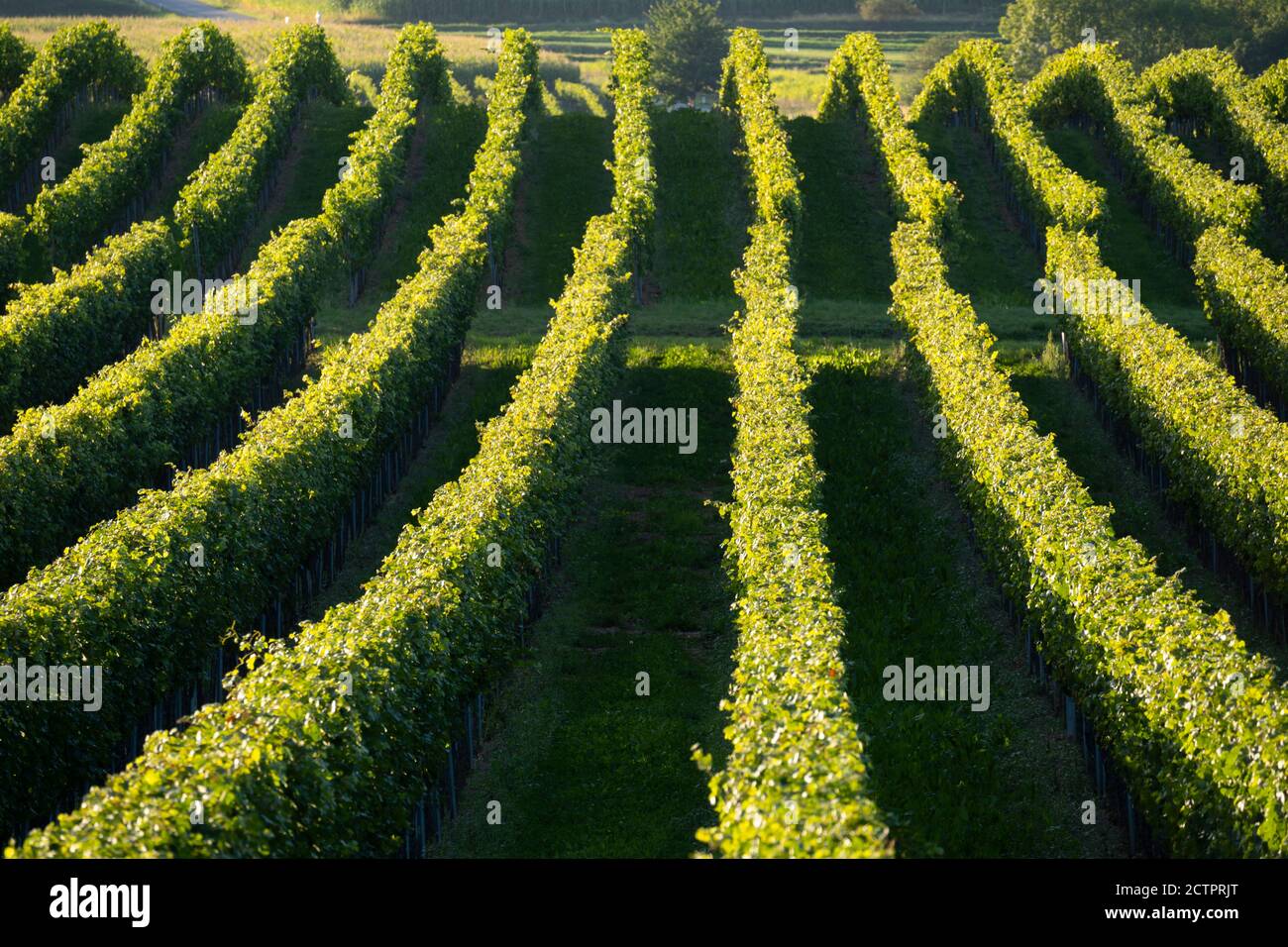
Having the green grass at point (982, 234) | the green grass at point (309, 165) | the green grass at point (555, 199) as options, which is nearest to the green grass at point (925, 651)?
the green grass at point (982, 234)

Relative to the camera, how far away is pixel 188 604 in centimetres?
2988

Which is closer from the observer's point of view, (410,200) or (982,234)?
(982,234)

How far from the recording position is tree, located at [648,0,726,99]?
12238cm

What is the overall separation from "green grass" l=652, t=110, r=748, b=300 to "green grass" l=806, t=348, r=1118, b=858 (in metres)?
11.8

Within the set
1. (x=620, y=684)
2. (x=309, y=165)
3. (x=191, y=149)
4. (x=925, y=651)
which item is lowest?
(x=620, y=684)

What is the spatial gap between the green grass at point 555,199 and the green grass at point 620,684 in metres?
14.9

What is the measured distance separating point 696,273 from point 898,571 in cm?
2443

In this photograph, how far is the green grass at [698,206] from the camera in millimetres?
59438

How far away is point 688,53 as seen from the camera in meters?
123

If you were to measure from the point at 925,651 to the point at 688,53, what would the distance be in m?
95.6

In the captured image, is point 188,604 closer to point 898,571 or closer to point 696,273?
point 898,571

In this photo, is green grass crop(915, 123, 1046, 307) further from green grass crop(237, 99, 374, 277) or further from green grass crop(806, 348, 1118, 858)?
green grass crop(237, 99, 374, 277)

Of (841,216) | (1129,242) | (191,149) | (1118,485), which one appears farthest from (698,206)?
(1118,485)

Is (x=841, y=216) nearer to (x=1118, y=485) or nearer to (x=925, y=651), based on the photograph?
(x=1118, y=485)
